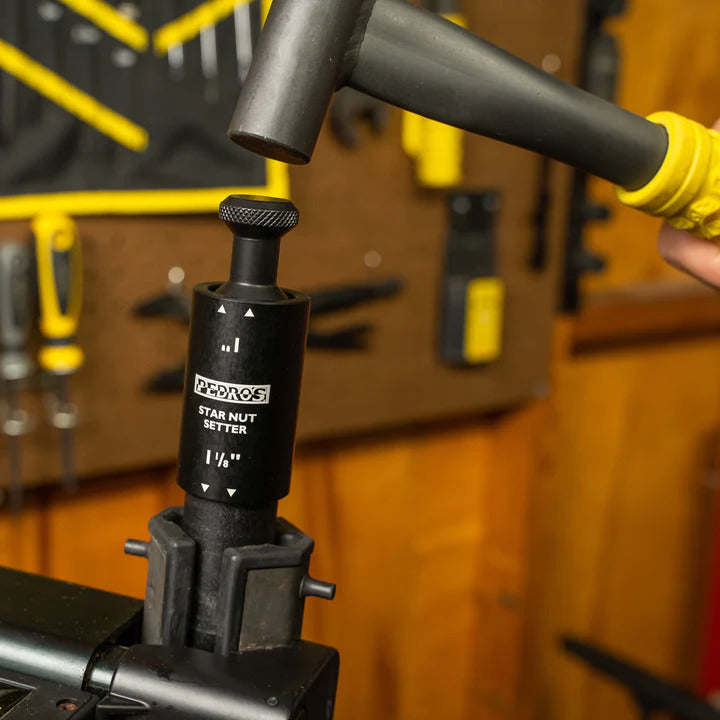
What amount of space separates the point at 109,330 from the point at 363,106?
0.42 metres

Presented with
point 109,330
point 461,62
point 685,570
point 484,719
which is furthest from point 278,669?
point 685,570

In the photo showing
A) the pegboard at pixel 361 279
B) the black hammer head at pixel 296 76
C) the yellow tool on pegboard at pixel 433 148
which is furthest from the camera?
the yellow tool on pegboard at pixel 433 148

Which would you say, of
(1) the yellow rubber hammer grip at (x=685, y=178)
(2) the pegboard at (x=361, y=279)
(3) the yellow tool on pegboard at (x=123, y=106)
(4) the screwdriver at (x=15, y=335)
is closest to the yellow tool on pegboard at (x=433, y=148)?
(2) the pegboard at (x=361, y=279)

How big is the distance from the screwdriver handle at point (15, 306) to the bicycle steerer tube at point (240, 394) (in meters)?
0.65

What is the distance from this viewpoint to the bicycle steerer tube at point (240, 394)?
15.8 inches

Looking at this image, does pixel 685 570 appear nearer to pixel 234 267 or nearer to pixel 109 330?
pixel 109 330

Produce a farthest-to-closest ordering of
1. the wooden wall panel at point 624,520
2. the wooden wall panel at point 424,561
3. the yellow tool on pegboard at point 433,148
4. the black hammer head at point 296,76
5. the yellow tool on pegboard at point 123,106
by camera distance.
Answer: the wooden wall panel at point 624,520, the wooden wall panel at point 424,561, the yellow tool on pegboard at point 433,148, the yellow tool on pegboard at point 123,106, the black hammer head at point 296,76

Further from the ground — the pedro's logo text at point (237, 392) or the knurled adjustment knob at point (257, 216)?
the knurled adjustment knob at point (257, 216)

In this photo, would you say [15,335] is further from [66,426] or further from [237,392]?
[237,392]

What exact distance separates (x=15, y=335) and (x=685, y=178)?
0.79 meters

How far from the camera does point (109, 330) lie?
43.6 inches

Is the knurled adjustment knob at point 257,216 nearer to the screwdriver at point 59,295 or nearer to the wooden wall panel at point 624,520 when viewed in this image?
the screwdriver at point 59,295

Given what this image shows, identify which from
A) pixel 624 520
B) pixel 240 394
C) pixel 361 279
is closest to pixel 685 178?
pixel 240 394

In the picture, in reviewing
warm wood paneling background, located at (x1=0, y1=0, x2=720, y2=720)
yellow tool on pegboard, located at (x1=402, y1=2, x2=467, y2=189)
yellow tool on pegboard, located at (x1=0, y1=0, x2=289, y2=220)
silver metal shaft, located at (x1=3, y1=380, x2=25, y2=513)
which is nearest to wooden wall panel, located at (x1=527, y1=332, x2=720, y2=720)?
warm wood paneling background, located at (x1=0, y1=0, x2=720, y2=720)
